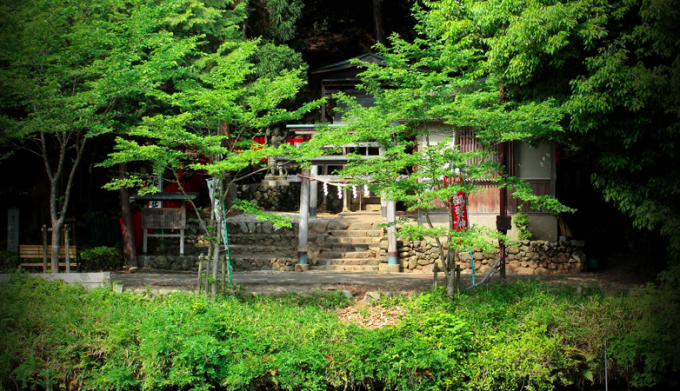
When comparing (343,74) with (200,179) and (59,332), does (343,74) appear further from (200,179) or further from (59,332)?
(59,332)

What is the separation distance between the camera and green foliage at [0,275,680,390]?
727 centimetres

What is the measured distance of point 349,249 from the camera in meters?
15.8

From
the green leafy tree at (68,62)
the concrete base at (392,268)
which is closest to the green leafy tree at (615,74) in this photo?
the concrete base at (392,268)

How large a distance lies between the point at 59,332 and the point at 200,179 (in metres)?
14.5

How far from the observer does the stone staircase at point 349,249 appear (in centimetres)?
1499

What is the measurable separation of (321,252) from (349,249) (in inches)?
32.4

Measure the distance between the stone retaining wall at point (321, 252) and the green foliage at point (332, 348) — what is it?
18.6 feet

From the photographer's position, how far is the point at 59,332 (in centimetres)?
763

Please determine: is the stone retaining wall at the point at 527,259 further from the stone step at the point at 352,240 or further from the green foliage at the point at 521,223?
the stone step at the point at 352,240

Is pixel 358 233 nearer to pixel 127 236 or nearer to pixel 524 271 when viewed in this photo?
pixel 524 271

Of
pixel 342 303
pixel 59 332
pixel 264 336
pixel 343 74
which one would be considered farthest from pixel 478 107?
pixel 343 74

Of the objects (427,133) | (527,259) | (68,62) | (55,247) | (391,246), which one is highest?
(68,62)

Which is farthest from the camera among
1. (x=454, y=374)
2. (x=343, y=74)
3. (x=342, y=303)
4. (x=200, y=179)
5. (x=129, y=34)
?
(x=200, y=179)

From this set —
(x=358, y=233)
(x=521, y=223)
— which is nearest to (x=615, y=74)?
(x=521, y=223)
